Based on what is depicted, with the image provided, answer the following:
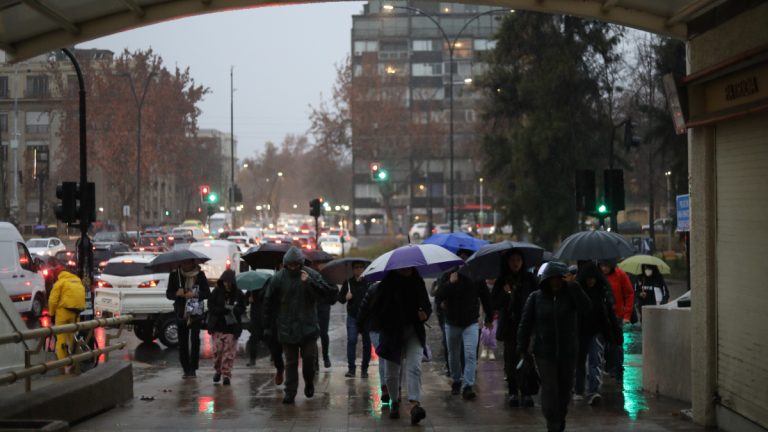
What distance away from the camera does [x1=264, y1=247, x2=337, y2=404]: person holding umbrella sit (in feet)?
41.1

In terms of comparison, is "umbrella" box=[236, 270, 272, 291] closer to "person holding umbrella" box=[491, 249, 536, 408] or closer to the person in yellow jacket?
the person in yellow jacket

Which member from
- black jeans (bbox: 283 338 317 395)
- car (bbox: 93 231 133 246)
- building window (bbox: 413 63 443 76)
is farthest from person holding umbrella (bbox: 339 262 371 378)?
building window (bbox: 413 63 443 76)

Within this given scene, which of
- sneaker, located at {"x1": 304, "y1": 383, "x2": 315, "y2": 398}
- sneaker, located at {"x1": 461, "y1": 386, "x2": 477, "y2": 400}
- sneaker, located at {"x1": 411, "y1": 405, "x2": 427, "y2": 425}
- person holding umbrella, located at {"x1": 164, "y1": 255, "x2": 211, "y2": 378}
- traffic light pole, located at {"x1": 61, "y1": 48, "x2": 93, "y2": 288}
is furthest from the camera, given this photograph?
traffic light pole, located at {"x1": 61, "y1": 48, "x2": 93, "y2": 288}

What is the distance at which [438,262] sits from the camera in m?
12.1

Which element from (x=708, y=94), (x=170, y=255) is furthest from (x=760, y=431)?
(x=170, y=255)

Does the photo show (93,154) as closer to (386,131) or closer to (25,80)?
(386,131)

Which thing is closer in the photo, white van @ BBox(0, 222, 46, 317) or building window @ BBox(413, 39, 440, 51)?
white van @ BBox(0, 222, 46, 317)

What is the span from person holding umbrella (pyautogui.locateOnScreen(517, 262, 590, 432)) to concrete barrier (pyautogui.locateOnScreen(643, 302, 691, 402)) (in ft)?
9.46

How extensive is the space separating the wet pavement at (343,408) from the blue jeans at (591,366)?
0.25 metres

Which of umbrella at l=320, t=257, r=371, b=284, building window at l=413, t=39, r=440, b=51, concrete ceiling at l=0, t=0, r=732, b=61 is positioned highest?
building window at l=413, t=39, r=440, b=51

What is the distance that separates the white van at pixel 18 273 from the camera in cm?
2539

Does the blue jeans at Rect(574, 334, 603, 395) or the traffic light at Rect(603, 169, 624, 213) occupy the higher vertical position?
the traffic light at Rect(603, 169, 624, 213)

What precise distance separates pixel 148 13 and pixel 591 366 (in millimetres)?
6166

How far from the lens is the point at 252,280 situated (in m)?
17.1
